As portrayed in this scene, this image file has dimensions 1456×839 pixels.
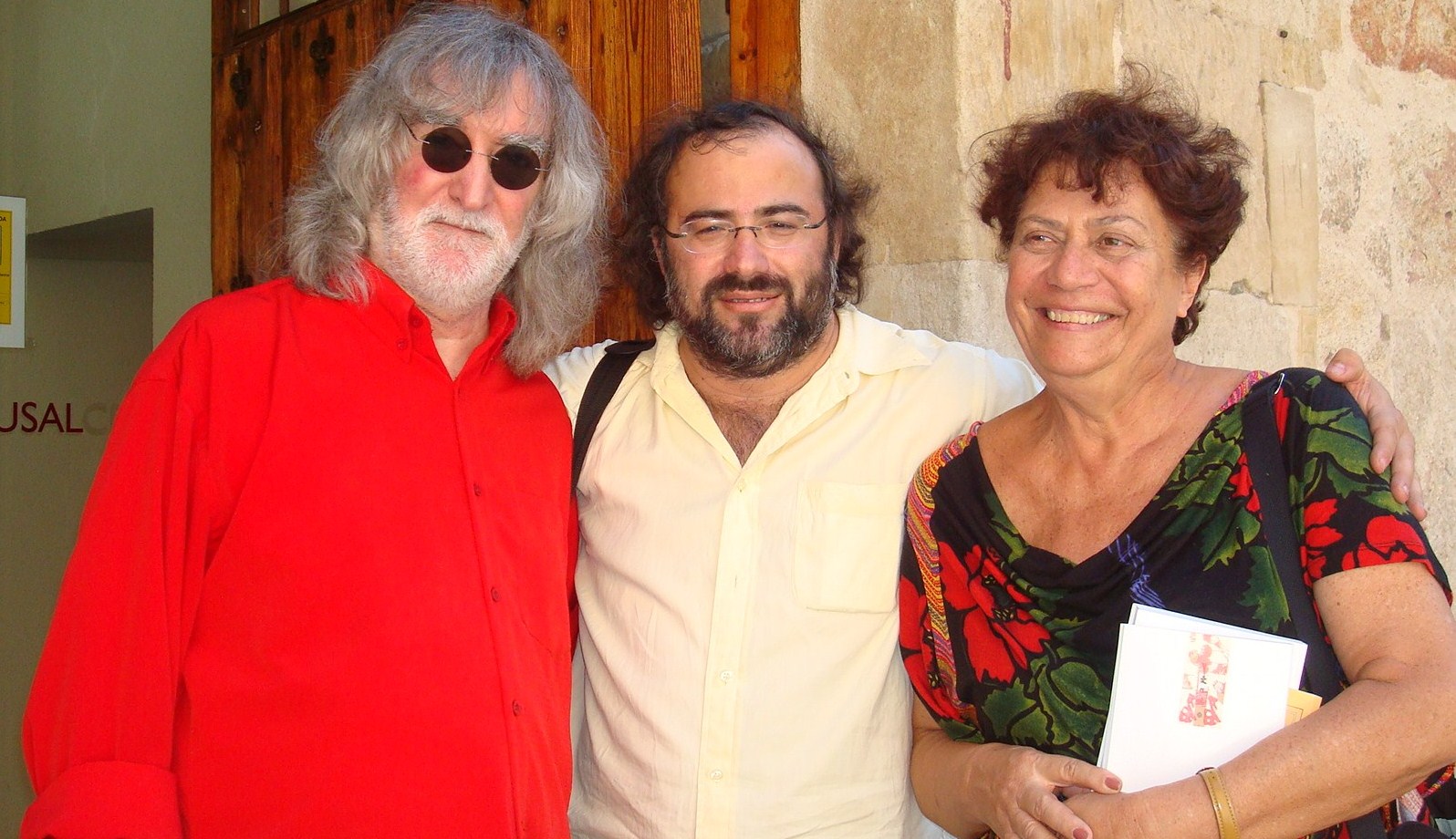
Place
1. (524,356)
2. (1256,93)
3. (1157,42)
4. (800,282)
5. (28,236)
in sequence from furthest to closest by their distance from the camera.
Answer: (28,236) → (1256,93) → (1157,42) → (800,282) → (524,356)

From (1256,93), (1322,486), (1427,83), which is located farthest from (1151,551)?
(1427,83)

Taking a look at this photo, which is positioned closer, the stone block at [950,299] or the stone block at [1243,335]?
the stone block at [950,299]

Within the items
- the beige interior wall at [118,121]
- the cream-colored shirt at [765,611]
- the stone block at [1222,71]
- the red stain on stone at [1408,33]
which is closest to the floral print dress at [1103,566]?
the cream-colored shirt at [765,611]

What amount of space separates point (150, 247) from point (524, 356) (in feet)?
13.4

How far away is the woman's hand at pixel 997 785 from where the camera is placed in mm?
1679

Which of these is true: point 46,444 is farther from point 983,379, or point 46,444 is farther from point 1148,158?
point 1148,158

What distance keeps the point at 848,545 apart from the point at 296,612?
3.00 feet

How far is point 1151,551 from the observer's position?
1.74m

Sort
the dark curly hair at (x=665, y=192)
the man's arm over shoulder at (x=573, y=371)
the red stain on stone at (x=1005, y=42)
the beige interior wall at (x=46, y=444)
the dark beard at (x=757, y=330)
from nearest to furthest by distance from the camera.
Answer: the dark beard at (x=757, y=330) < the man's arm over shoulder at (x=573, y=371) < the dark curly hair at (x=665, y=192) < the red stain on stone at (x=1005, y=42) < the beige interior wall at (x=46, y=444)

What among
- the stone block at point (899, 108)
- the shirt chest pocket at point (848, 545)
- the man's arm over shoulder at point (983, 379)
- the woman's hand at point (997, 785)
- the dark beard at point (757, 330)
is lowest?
the woman's hand at point (997, 785)

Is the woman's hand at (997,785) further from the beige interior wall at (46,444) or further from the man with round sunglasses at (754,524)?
the beige interior wall at (46,444)

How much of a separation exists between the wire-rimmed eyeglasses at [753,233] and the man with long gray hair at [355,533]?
348 mm

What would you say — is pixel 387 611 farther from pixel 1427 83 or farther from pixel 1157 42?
pixel 1427 83

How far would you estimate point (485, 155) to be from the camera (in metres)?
2.23
